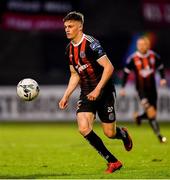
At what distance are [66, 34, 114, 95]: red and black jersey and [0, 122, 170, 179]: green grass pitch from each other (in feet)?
4.09

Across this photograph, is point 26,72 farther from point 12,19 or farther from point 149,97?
point 149,97

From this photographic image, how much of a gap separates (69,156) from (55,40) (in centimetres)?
1379

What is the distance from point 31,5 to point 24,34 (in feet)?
13.7

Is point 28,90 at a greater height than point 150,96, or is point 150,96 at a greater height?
point 28,90

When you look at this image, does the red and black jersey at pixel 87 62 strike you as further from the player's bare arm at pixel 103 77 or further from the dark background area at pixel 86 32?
the dark background area at pixel 86 32

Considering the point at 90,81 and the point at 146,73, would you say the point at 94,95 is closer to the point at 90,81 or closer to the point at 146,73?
the point at 90,81

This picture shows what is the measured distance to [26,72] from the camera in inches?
1075

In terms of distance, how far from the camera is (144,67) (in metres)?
18.5

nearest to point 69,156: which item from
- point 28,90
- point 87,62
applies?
point 28,90

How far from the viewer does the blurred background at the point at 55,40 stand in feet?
82.4

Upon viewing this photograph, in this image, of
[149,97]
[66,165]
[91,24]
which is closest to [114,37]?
[91,24]

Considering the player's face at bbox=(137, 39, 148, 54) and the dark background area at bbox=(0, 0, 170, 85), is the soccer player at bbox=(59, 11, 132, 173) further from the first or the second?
the dark background area at bbox=(0, 0, 170, 85)

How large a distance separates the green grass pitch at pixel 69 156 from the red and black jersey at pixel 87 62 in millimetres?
1247

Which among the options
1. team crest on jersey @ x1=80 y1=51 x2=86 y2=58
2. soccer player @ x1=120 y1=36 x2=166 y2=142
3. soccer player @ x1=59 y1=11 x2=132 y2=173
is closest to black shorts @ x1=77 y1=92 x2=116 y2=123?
soccer player @ x1=59 y1=11 x2=132 y2=173
